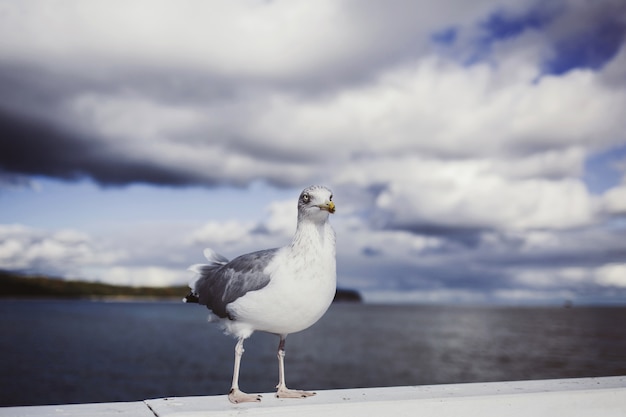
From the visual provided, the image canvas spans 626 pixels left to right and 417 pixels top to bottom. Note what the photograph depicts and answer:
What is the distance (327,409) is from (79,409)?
1.06m

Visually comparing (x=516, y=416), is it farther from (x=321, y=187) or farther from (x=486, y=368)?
(x=486, y=368)

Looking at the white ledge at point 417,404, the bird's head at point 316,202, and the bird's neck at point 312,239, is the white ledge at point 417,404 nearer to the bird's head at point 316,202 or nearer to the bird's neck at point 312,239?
the bird's neck at point 312,239

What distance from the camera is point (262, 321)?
2.72 meters

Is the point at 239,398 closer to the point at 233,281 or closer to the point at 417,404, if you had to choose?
the point at 233,281

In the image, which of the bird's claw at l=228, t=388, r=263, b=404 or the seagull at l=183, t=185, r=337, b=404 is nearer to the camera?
the bird's claw at l=228, t=388, r=263, b=404

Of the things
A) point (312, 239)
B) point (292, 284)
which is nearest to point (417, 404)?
point (292, 284)

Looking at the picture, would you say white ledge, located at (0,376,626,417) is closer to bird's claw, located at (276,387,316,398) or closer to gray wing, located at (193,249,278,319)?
bird's claw, located at (276,387,316,398)

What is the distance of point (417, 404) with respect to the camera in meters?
2.56

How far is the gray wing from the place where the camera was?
2.81m

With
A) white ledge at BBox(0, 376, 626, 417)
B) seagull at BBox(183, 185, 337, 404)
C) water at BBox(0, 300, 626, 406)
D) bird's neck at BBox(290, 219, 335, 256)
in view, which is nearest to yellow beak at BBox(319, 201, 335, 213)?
seagull at BBox(183, 185, 337, 404)

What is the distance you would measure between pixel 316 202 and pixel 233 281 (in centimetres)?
68

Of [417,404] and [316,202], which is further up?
[316,202]

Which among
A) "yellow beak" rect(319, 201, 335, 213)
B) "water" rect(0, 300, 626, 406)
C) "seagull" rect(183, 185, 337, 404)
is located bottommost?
"water" rect(0, 300, 626, 406)

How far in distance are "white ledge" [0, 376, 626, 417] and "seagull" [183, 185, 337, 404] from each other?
0.61ft
